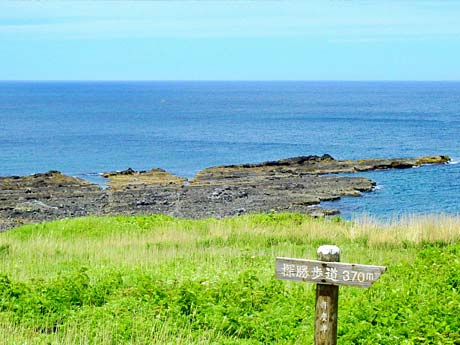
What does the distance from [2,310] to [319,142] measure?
74180 mm

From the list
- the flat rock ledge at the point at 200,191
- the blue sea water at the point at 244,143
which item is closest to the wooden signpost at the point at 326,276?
the blue sea water at the point at 244,143

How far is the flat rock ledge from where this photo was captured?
40156 mm

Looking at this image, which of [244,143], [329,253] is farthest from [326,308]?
[244,143]

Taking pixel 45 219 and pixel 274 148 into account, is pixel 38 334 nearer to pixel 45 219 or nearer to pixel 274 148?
pixel 45 219

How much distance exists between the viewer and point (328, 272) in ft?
23.0

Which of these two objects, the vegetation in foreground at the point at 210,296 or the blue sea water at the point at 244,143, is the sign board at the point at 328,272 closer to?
the vegetation in foreground at the point at 210,296

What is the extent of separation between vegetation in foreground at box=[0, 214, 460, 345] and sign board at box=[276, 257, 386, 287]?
7.85 ft

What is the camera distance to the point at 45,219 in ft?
125

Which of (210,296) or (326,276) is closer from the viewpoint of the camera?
(326,276)

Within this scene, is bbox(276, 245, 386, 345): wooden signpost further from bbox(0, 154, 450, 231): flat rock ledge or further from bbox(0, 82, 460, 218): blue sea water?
bbox(0, 154, 450, 231): flat rock ledge

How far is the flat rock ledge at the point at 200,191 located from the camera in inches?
1581

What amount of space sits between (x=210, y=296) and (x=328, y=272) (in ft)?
15.0

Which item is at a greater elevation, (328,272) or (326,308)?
(328,272)

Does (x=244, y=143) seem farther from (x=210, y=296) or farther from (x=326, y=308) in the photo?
(x=326, y=308)
